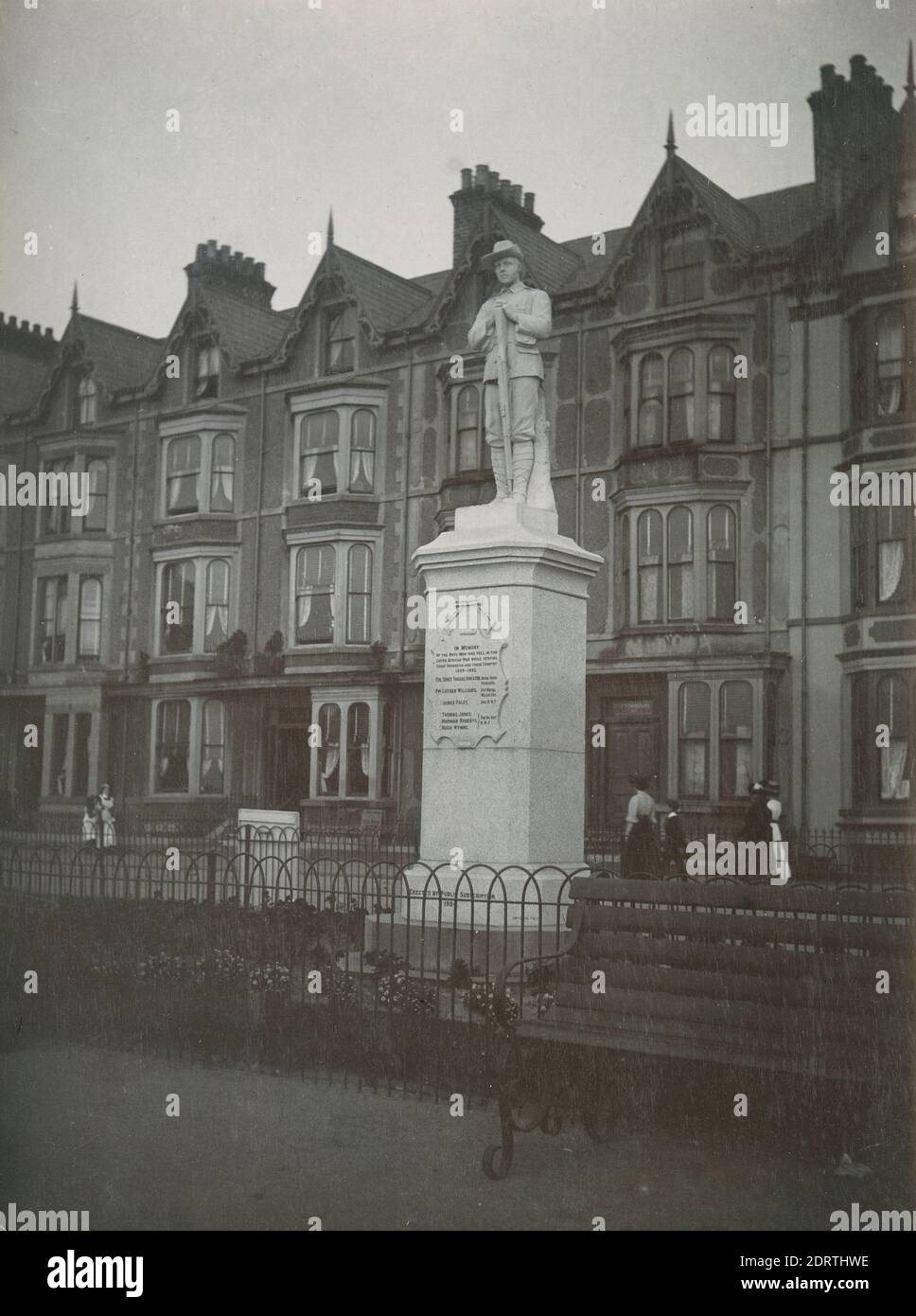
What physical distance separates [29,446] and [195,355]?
3506 millimetres

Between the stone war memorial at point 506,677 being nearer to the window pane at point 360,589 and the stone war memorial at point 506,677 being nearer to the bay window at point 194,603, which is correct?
the window pane at point 360,589

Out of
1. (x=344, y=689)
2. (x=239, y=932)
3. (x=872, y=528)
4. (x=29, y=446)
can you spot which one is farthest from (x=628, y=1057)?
(x=29, y=446)

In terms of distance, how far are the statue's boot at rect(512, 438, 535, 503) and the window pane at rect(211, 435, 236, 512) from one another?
992 cm

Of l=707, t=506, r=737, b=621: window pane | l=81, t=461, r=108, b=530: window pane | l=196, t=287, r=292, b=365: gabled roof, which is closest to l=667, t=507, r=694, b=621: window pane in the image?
l=707, t=506, r=737, b=621: window pane

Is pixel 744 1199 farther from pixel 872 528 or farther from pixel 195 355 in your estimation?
pixel 195 355

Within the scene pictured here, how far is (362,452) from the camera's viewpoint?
17141 mm

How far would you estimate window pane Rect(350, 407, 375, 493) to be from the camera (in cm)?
1705

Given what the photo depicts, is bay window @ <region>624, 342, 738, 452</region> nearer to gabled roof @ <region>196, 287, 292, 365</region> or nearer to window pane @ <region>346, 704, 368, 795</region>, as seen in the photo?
window pane @ <region>346, 704, 368, 795</region>

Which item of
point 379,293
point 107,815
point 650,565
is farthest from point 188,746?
point 379,293

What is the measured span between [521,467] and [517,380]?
544 mm

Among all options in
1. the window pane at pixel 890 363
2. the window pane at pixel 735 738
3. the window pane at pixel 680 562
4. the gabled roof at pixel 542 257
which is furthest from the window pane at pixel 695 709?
the gabled roof at pixel 542 257
